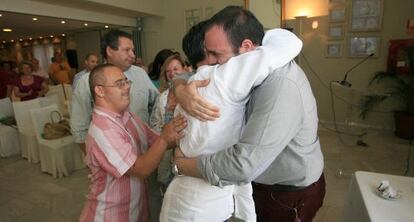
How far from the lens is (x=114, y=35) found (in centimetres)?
187

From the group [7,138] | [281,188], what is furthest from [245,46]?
[7,138]

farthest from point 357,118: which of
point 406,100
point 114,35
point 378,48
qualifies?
point 114,35

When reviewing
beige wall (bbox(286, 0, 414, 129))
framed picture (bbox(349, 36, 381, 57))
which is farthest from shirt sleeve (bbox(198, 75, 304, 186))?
framed picture (bbox(349, 36, 381, 57))

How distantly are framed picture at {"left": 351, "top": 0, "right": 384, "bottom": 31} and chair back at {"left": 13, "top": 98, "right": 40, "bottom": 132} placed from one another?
17.7ft

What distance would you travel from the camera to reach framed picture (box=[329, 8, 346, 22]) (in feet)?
15.9

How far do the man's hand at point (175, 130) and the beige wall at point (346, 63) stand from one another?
448 centimetres

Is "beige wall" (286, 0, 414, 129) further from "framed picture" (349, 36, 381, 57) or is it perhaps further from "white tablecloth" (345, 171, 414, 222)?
"white tablecloth" (345, 171, 414, 222)

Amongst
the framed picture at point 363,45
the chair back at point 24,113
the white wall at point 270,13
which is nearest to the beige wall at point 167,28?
the white wall at point 270,13

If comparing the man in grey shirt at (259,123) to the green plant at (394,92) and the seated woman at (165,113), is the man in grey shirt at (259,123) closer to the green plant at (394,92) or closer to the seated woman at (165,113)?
the seated woman at (165,113)

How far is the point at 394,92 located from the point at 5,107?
21.6 feet

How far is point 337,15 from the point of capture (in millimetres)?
4887

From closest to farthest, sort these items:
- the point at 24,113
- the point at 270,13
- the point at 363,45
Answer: the point at 24,113
the point at 363,45
the point at 270,13

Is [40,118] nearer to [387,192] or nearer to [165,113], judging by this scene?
[165,113]

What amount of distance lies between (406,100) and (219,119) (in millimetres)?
4910
